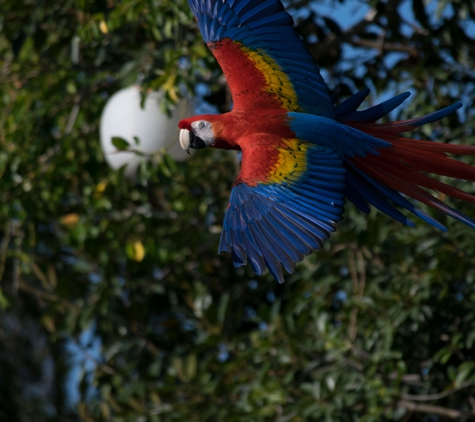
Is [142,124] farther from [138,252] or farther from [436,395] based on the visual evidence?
[436,395]

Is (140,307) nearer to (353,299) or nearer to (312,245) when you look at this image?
(353,299)

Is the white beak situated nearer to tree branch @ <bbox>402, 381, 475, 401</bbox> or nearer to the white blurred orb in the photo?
the white blurred orb

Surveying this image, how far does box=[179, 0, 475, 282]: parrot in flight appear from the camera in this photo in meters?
1.56

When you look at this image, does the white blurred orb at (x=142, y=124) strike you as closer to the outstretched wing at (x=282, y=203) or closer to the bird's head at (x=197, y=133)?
the bird's head at (x=197, y=133)


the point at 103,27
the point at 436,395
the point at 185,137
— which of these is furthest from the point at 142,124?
the point at 436,395

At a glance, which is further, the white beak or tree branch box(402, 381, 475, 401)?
tree branch box(402, 381, 475, 401)

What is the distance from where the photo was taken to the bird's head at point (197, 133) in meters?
1.78

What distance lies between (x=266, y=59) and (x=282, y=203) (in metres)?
0.33

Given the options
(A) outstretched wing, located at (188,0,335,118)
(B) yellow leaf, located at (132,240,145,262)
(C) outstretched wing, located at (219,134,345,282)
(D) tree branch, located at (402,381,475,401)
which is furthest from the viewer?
(B) yellow leaf, located at (132,240,145,262)

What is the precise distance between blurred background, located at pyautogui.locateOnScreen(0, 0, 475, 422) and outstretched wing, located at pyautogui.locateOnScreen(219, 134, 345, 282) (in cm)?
78

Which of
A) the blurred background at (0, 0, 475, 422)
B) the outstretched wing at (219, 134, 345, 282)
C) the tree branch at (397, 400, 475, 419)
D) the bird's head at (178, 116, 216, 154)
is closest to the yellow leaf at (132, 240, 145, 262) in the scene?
the blurred background at (0, 0, 475, 422)

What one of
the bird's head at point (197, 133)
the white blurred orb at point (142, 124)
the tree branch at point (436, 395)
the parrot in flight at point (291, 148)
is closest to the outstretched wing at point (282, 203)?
the parrot in flight at point (291, 148)

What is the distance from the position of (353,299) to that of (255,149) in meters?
0.96

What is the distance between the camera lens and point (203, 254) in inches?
123
